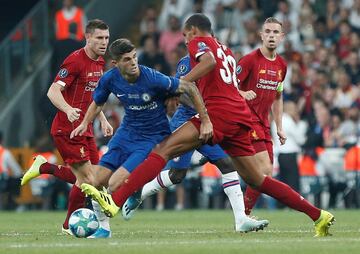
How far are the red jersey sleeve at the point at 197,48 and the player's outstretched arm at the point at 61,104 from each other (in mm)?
1406

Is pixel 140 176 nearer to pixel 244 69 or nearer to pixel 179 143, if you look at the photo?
pixel 179 143

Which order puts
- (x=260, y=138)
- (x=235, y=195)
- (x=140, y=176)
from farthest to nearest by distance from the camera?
(x=260, y=138) → (x=235, y=195) → (x=140, y=176)

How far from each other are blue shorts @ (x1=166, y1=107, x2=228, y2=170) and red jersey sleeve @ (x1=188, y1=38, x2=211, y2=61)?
1.88 m

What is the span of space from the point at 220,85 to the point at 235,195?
148 cm

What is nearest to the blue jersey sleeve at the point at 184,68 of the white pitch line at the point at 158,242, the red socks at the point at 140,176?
the red socks at the point at 140,176

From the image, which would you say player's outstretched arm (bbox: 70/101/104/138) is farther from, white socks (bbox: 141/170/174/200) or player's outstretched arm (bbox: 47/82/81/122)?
white socks (bbox: 141/170/174/200)

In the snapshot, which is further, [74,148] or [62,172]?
[62,172]

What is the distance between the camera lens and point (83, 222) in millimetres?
12023

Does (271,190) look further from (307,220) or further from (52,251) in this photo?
(307,220)

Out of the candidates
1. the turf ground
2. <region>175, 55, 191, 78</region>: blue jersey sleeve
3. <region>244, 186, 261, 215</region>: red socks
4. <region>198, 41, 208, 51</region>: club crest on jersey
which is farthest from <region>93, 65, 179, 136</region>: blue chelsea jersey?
<region>244, 186, 261, 215</region>: red socks

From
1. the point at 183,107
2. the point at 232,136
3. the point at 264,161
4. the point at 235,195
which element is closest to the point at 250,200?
the point at 264,161

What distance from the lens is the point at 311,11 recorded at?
25359mm

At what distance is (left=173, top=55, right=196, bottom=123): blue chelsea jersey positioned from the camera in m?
14.1

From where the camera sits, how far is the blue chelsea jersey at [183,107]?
46.4ft
